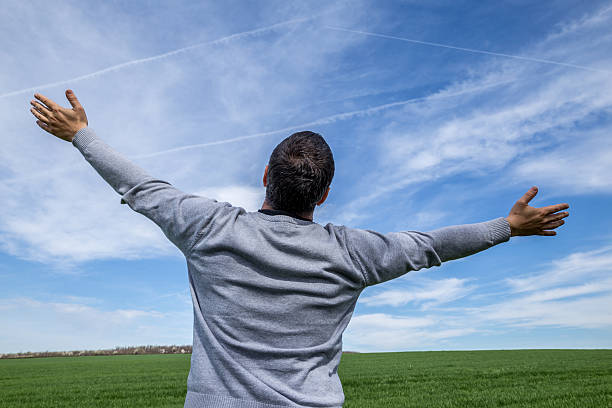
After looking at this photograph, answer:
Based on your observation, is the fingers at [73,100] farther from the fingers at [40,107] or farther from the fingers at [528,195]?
the fingers at [528,195]

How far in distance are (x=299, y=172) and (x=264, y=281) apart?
1.43 ft

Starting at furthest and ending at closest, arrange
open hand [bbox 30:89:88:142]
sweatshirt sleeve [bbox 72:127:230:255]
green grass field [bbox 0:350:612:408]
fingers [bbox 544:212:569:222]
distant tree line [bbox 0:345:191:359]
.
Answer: distant tree line [bbox 0:345:191:359] → green grass field [bbox 0:350:612:408] → fingers [bbox 544:212:569:222] → open hand [bbox 30:89:88:142] → sweatshirt sleeve [bbox 72:127:230:255]

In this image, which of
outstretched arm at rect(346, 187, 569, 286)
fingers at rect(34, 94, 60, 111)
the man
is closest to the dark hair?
the man

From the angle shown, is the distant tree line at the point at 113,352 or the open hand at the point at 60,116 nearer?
the open hand at the point at 60,116


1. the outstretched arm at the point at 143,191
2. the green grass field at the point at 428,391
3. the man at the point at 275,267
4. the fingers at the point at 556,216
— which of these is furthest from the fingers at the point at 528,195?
the green grass field at the point at 428,391

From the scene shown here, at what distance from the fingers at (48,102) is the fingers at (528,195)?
207 cm

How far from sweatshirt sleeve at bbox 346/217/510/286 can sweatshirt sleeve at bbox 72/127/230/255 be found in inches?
22.2

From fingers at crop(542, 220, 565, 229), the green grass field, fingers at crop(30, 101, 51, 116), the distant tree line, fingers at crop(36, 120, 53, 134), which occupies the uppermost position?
the distant tree line

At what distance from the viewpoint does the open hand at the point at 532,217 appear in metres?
2.10

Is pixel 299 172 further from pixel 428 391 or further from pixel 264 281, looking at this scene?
pixel 428 391

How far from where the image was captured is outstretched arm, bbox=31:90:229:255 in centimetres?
180

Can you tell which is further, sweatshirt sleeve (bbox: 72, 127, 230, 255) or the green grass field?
the green grass field

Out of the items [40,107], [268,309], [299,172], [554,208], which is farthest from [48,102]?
[554,208]

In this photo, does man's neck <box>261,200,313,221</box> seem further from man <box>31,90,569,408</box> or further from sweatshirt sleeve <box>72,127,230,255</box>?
sweatshirt sleeve <box>72,127,230,255</box>
